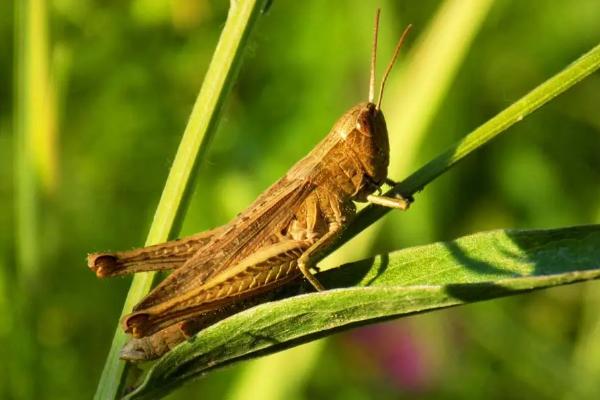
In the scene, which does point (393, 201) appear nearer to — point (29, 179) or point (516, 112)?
point (516, 112)

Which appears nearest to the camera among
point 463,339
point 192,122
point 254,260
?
point 192,122

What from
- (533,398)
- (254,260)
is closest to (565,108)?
(533,398)

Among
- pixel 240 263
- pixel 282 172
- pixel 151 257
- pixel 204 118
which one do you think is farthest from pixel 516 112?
pixel 282 172

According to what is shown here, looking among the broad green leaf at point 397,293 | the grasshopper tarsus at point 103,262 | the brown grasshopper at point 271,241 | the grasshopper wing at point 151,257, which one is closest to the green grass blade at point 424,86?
the brown grasshopper at point 271,241

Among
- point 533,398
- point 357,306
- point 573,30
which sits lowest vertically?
→ point 533,398

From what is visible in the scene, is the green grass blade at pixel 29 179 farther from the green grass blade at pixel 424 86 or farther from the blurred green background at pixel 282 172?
the green grass blade at pixel 424 86

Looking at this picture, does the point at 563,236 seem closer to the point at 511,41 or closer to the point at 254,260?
the point at 254,260
